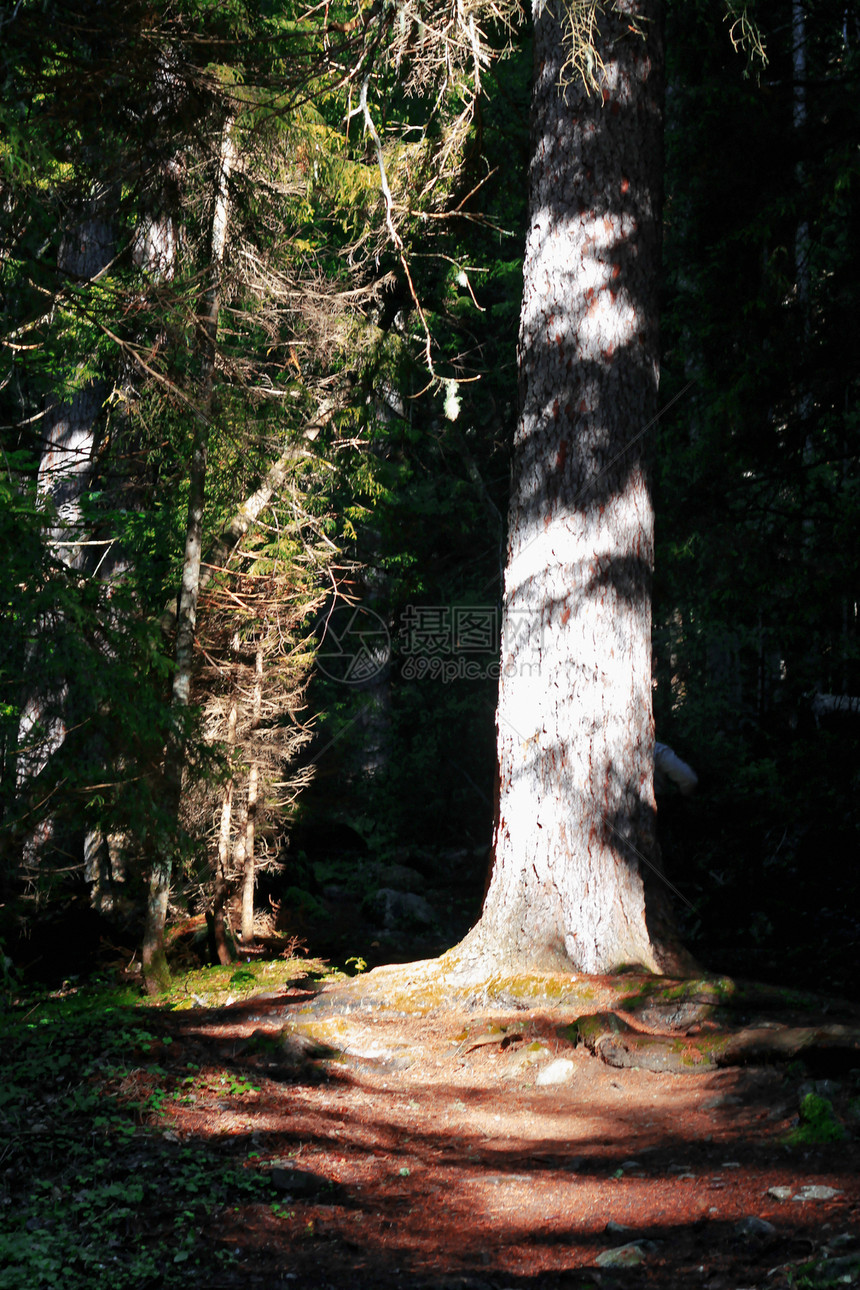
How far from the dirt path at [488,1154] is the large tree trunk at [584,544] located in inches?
22.5

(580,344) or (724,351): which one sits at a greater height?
(724,351)

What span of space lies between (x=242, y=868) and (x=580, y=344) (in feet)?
22.2

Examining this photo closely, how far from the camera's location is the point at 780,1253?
7.66ft

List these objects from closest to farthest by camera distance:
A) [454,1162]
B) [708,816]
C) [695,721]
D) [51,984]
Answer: [454,1162]
[51,984]
[708,816]
[695,721]

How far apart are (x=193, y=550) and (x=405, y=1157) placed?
5.82 m

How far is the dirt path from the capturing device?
8.18ft

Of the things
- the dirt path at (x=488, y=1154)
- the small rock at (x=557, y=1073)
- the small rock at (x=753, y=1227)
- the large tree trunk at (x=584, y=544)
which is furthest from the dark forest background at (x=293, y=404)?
the small rock at (x=753, y=1227)

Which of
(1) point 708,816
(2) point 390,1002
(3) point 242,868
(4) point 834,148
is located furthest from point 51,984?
(4) point 834,148

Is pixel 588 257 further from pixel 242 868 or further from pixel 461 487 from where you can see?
pixel 461 487

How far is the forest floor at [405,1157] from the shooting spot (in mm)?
2469

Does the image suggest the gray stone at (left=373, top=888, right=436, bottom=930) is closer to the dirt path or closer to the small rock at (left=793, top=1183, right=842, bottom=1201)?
the dirt path

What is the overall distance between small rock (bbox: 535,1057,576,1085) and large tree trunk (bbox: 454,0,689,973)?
71 cm

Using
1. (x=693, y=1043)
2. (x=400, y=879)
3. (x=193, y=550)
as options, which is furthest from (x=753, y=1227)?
(x=400, y=879)

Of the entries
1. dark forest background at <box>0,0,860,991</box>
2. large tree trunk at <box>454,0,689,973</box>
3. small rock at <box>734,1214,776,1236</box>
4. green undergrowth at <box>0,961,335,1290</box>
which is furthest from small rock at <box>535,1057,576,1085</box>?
dark forest background at <box>0,0,860,991</box>
